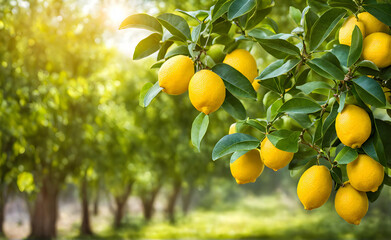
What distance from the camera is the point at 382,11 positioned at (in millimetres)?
727

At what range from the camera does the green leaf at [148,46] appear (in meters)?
0.86

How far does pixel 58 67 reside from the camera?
4895 millimetres

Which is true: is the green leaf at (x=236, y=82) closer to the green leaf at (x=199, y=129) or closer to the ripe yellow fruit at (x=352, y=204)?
the green leaf at (x=199, y=129)

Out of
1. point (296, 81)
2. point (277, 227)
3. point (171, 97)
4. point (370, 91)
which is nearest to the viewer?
point (370, 91)

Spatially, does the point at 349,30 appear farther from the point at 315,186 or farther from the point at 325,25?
the point at 315,186

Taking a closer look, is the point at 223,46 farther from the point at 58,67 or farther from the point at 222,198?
the point at 222,198

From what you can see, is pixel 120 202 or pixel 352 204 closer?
pixel 352 204

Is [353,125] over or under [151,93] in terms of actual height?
under

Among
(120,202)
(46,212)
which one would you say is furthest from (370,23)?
(120,202)

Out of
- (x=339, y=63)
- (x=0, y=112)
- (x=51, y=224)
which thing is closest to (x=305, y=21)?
(x=339, y=63)

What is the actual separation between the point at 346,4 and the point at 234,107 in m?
0.32

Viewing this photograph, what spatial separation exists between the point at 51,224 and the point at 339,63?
9.75 metres

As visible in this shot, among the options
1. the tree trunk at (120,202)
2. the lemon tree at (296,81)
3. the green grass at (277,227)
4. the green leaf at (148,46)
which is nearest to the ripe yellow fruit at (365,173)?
the lemon tree at (296,81)

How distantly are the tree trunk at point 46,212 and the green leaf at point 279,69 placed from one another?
7922 mm
